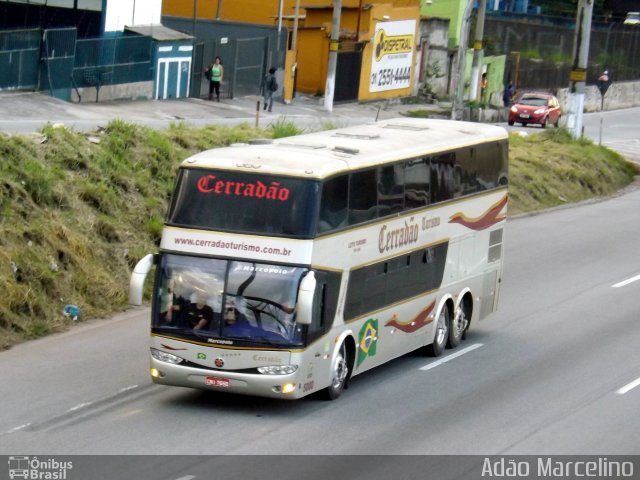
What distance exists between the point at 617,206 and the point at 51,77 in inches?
751

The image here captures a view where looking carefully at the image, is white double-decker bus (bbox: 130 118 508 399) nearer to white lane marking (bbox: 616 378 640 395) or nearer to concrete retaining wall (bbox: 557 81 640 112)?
white lane marking (bbox: 616 378 640 395)

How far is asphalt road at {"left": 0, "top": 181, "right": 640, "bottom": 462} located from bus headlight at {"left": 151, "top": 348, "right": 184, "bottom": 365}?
623 mm

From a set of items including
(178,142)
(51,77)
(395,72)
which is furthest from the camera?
(395,72)

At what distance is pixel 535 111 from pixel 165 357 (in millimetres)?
45951

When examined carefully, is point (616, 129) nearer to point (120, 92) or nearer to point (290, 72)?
point (290, 72)

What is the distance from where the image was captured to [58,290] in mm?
20844

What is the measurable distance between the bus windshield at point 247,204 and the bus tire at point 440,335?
16.1 feet

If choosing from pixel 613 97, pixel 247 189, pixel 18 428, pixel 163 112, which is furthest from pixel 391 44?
pixel 18 428

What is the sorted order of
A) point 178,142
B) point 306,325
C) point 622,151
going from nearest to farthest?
point 306,325, point 178,142, point 622,151

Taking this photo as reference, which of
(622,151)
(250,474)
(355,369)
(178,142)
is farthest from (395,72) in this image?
(250,474)

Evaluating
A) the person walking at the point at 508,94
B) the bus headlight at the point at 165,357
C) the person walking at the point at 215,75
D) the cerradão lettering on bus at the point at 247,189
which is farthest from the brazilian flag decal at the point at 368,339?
the person walking at the point at 508,94

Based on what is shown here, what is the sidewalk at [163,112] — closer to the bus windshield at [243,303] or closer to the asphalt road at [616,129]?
the asphalt road at [616,129]

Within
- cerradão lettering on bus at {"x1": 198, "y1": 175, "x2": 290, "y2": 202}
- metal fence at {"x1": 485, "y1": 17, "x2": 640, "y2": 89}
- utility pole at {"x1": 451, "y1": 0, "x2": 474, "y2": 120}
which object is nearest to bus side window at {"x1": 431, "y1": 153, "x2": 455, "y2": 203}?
cerradão lettering on bus at {"x1": 198, "y1": 175, "x2": 290, "y2": 202}

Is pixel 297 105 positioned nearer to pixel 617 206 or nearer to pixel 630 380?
pixel 617 206
